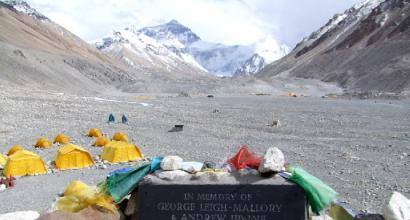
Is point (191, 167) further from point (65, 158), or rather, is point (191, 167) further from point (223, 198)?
point (65, 158)

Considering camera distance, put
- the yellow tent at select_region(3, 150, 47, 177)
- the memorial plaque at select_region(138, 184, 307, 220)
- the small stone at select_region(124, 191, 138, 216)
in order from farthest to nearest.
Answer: the yellow tent at select_region(3, 150, 47, 177) < the small stone at select_region(124, 191, 138, 216) < the memorial plaque at select_region(138, 184, 307, 220)

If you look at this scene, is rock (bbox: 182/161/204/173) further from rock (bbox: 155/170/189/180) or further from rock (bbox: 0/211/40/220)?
rock (bbox: 0/211/40/220)

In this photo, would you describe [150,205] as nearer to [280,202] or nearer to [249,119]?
[280,202]

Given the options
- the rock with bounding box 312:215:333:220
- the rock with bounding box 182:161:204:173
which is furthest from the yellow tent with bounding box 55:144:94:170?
the rock with bounding box 312:215:333:220

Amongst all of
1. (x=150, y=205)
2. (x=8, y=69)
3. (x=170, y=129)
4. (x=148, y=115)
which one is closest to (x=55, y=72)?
(x=8, y=69)

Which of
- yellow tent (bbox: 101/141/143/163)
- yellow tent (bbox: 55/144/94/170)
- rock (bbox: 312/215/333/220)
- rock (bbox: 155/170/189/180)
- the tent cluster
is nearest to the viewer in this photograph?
rock (bbox: 155/170/189/180)

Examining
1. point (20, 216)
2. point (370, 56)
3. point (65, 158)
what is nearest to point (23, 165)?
point (65, 158)
